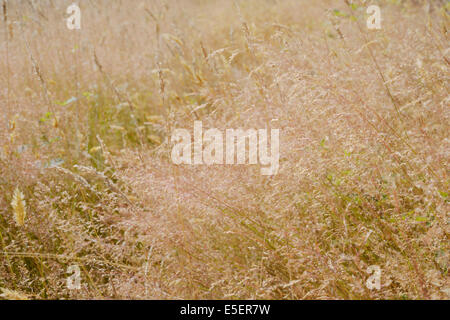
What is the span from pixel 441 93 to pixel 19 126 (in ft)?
8.06

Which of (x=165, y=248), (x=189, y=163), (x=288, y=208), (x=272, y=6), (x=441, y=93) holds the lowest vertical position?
(x=165, y=248)

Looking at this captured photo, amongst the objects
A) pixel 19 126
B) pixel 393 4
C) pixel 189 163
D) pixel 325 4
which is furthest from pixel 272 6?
pixel 189 163

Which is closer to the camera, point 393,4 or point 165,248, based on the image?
point 165,248

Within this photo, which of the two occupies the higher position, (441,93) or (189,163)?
(441,93)

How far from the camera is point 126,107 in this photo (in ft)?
10.1

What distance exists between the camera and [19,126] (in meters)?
2.45

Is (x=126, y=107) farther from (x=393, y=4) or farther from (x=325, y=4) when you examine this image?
(x=393, y=4)

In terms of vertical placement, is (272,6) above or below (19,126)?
above
